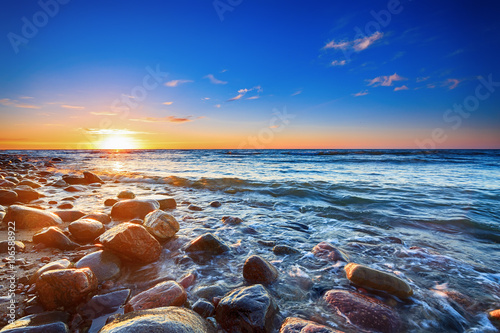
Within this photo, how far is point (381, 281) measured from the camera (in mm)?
2359

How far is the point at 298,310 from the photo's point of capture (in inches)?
83.5

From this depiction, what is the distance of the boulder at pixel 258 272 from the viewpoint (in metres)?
Answer: 2.55

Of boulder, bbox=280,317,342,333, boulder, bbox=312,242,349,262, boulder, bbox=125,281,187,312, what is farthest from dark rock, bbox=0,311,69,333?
boulder, bbox=312,242,349,262

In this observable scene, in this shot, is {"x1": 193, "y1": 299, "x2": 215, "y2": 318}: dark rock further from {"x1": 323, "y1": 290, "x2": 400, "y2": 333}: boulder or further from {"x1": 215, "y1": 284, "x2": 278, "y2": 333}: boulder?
{"x1": 323, "y1": 290, "x2": 400, "y2": 333}: boulder

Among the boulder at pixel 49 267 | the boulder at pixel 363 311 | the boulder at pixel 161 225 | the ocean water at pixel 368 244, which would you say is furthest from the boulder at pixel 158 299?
the boulder at pixel 161 225

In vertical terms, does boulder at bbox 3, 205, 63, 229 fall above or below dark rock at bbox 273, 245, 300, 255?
above

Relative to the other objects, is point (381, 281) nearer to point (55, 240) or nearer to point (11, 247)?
point (55, 240)

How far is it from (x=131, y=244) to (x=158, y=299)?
1096 mm

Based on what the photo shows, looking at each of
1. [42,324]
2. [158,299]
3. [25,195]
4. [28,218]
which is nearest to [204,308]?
[158,299]

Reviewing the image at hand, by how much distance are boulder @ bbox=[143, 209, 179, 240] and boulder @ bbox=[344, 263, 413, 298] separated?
2.77 m

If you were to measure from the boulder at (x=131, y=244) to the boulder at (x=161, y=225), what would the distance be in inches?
20.7

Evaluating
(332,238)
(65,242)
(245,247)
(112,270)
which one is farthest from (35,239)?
(332,238)

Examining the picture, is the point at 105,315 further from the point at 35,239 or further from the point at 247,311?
the point at 35,239

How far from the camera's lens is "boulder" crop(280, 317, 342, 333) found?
1.65m
